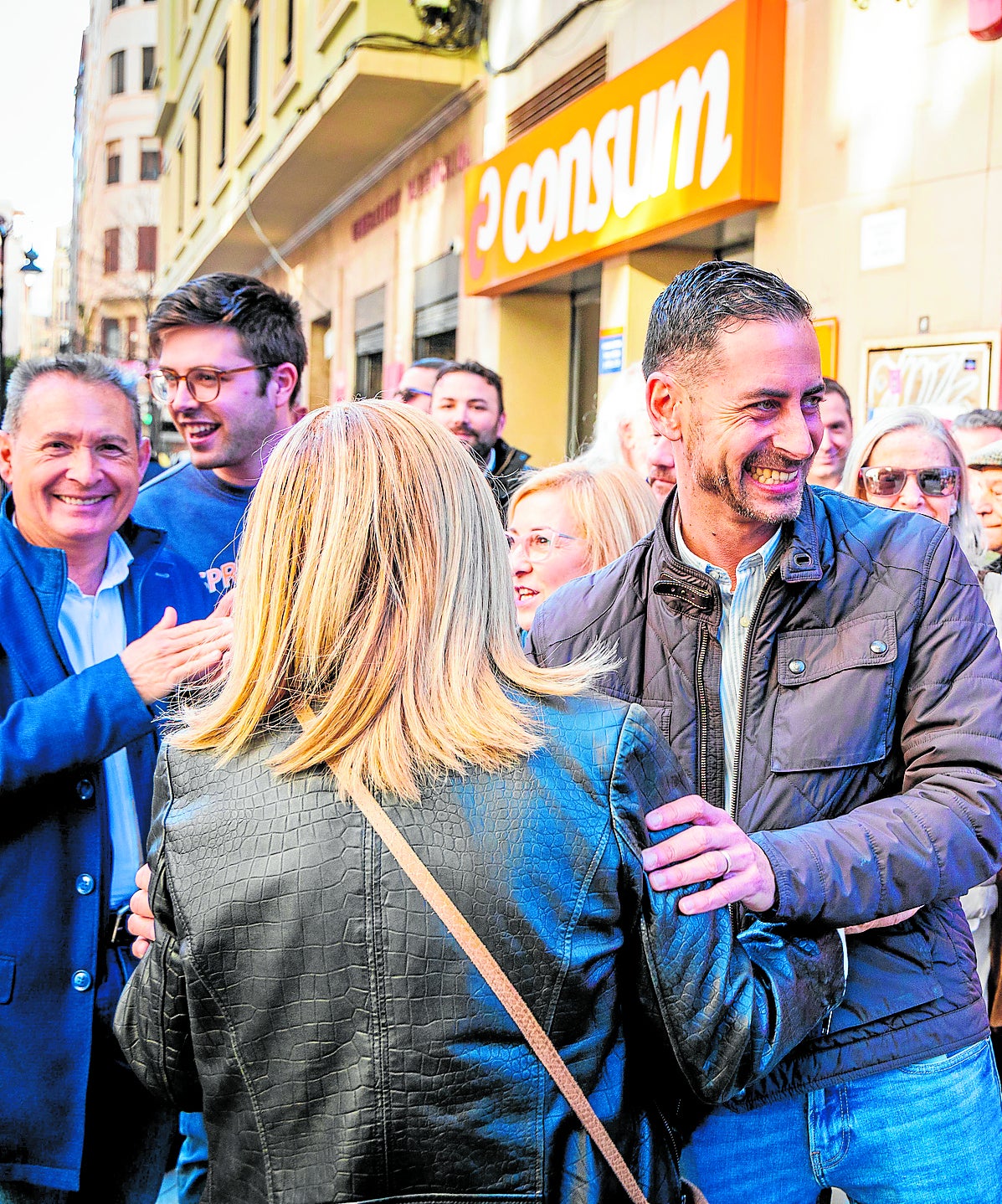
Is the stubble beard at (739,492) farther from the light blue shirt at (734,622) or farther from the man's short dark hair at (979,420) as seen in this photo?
the man's short dark hair at (979,420)

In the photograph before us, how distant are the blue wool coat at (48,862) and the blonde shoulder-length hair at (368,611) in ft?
2.74

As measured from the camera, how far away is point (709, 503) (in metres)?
2.21

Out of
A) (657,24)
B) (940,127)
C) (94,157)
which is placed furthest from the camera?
(94,157)

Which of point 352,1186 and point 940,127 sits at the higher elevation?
point 940,127

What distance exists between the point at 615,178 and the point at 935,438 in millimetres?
5270

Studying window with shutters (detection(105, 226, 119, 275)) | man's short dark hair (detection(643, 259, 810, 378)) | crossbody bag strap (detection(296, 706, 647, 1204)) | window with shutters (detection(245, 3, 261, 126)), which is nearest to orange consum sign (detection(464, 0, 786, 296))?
man's short dark hair (detection(643, 259, 810, 378))

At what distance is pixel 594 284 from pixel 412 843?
9883mm

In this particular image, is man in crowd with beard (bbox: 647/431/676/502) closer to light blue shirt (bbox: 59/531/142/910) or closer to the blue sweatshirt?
Result: the blue sweatshirt

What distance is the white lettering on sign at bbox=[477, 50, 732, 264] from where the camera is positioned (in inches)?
282

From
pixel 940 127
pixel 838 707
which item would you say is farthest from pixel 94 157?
pixel 838 707

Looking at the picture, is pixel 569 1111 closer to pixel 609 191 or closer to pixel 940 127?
pixel 940 127

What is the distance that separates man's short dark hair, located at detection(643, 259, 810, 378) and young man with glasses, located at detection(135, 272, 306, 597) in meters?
1.64

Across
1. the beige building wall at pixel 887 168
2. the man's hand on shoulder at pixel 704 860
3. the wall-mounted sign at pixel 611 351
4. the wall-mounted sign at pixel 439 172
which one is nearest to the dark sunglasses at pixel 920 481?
the beige building wall at pixel 887 168

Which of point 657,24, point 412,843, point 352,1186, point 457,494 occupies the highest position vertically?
point 657,24
